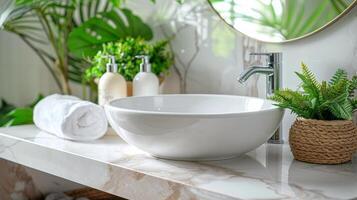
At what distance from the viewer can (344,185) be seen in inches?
45.1

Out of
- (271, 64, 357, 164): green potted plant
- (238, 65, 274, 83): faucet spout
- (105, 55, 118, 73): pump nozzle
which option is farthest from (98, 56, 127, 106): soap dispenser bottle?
(271, 64, 357, 164): green potted plant

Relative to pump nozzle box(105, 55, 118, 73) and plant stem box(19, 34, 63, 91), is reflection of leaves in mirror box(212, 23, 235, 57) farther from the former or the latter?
plant stem box(19, 34, 63, 91)

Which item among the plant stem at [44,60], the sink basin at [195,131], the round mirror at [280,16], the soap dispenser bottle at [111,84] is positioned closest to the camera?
the sink basin at [195,131]

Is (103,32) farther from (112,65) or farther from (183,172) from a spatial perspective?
(183,172)

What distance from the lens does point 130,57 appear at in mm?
1832

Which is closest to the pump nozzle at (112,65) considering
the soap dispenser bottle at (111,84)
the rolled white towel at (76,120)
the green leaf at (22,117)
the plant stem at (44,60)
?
the soap dispenser bottle at (111,84)

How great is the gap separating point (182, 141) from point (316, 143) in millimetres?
307

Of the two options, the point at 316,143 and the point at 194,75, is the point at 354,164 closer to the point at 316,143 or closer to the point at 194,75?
the point at 316,143

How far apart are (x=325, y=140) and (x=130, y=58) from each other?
77 centimetres

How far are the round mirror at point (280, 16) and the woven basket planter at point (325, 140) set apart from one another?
1.08ft

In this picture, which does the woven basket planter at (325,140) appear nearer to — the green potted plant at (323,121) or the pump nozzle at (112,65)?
the green potted plant at (323,121)

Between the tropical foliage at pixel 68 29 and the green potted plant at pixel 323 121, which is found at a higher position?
the tropical foliage at pixel 68 29

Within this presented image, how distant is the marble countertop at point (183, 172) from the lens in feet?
3.68

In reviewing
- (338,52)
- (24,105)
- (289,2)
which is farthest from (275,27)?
(24,105)
